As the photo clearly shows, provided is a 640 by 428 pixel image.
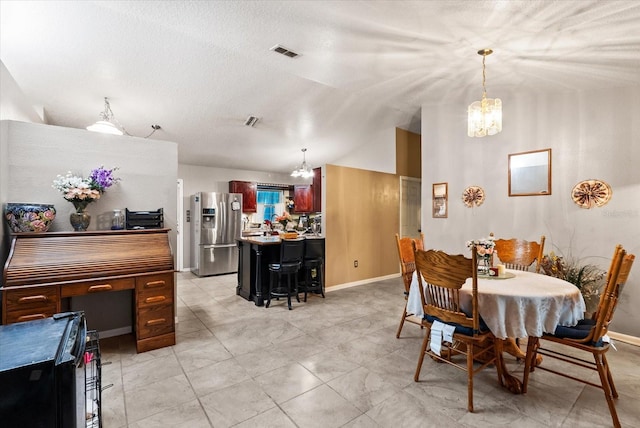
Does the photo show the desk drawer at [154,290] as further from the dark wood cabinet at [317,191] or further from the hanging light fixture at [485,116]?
the dark wood cabinet at [317,191]

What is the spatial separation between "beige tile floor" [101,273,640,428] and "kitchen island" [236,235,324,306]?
857mm

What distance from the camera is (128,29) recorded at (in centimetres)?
288

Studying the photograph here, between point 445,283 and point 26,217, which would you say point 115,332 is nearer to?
point 26,217

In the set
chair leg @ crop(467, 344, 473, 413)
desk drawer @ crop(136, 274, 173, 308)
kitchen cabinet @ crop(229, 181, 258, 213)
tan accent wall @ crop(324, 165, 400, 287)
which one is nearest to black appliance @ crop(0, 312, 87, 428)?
desk drawer @ crop(136, 274, 173, 308)

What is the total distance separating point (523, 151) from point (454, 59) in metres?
1.67

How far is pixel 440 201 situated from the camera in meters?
4.69

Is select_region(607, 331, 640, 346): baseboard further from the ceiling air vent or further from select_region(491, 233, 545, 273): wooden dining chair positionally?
the ceiling air vent

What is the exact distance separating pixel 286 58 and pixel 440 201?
10.4 ft

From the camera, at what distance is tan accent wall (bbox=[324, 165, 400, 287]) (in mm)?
5062

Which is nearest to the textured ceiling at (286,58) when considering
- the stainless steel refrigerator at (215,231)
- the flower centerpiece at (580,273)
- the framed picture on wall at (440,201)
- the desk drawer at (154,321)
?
the framed picture on wall at (440,201)

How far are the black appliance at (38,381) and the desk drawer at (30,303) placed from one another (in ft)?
5.14

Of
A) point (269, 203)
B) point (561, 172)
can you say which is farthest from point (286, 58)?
Result: point (269, 203)

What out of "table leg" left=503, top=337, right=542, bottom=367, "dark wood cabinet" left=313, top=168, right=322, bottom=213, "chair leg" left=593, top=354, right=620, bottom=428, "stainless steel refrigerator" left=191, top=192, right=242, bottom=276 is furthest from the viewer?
"dark wood cabinet" left=313, top=168, right=322, bottom=213

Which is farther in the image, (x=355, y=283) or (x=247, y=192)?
(x=247, y=192)
